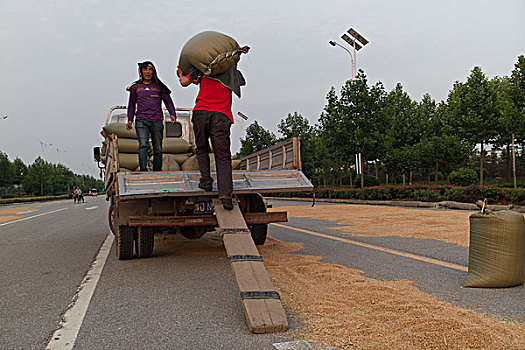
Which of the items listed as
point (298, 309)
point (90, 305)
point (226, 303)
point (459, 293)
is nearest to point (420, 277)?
point (459, 293)

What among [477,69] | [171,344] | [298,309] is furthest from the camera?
[477,69]

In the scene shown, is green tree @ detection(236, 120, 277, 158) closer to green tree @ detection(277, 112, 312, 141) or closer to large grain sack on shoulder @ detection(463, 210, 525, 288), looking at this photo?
green tree @ detection(277, 112, 312, 141)

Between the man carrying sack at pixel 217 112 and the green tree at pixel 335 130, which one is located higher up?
the green tree at pixel 335 130

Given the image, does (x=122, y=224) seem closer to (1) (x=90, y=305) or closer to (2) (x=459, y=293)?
(1) (x=90, y=305)

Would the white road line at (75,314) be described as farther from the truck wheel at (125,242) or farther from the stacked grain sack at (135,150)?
the stacked grain sack at (135,150)

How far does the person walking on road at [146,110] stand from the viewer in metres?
6.77

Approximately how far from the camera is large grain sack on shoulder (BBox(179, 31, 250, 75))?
15.1 ft

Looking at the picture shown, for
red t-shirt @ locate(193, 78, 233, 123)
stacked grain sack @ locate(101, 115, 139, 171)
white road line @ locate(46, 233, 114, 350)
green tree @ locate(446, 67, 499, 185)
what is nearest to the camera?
white road line @ locate(46, 233, 114, 350)

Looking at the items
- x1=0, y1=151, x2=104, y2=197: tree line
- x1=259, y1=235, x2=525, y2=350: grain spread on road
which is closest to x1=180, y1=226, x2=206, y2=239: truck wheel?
x1=259, y1=235, x2=525, y2=350: grain spread on road

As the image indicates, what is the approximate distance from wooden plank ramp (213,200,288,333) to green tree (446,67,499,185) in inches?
1027

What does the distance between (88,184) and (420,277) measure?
537ft

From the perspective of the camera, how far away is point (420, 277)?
4.47 metres

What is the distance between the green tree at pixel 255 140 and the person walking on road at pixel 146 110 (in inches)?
1461

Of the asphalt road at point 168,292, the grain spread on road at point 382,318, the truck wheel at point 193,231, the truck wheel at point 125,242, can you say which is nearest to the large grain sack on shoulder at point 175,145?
the asphalt road at point 168,292
